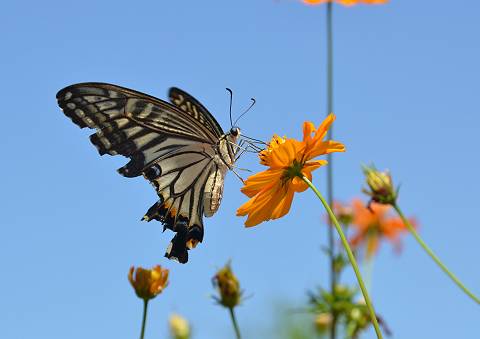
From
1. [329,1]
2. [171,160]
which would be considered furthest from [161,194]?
[329,1]

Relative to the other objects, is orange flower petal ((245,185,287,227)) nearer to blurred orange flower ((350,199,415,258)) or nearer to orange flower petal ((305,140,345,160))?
orange flower petal ((305,140,345,160))

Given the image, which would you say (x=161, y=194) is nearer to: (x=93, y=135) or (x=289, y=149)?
(x=93, y=135)

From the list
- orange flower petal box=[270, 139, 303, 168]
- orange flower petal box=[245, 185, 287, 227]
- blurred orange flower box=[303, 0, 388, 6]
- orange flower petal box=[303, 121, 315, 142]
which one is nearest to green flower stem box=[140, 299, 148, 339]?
orange flower petal box=[245, 185, 287, 227]

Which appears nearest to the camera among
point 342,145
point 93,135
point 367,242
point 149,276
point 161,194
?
point 342,145

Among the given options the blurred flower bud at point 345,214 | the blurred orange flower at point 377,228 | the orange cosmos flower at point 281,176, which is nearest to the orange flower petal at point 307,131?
the orange cosmos flower at point 281,176

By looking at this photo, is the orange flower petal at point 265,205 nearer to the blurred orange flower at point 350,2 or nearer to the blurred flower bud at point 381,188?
the blurred flower bud at point 381,188
